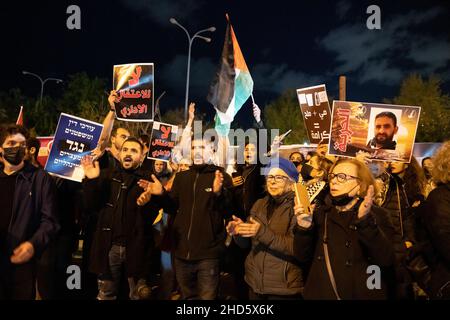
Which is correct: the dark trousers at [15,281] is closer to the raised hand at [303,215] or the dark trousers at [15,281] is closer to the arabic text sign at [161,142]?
the raised hand at [303,215]

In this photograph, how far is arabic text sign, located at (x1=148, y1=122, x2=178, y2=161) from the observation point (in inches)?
317

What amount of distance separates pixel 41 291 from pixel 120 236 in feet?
4.21

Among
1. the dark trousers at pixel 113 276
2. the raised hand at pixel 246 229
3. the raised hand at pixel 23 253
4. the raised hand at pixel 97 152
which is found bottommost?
the dark trousers at pixel 113 276

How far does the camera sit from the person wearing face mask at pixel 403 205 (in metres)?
3.52

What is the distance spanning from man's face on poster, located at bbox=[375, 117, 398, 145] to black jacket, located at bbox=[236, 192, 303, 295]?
2.39 m

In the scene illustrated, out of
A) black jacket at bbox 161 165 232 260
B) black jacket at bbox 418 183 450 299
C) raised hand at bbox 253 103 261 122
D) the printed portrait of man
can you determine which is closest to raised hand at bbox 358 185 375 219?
black jacket at bbox 418 183 450 299

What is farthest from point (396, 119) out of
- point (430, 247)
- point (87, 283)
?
point (87, 283)

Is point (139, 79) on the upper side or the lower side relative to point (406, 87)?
lower

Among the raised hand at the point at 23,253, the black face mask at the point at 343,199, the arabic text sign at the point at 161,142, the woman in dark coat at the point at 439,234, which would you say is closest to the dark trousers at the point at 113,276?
the raised hand at the point at 23,253

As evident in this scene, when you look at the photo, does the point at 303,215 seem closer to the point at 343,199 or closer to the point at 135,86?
the point at 343,199

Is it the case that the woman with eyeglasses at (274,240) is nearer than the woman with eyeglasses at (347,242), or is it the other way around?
the woman with eyeglasses at (347,242)

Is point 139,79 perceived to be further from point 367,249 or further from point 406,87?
point 406,87

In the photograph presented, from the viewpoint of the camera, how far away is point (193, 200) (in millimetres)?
4277
